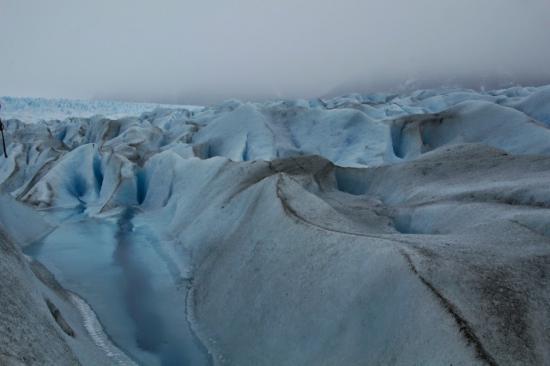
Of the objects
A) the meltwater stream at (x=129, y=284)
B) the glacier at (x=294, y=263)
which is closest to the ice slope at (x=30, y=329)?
the glacier at (x=294, y=263)

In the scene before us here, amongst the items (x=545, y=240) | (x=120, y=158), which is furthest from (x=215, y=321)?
(x=120, y=158)

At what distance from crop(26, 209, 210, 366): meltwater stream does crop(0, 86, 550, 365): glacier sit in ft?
0.09

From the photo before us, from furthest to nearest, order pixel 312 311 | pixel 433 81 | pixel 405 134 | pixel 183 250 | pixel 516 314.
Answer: pixel 433 81
pixel 405 134
pixel 183 250
pixel 312 311
pixel 516 314

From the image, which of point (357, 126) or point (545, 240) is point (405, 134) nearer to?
point (357, 126)

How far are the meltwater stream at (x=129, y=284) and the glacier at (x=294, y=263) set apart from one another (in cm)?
3

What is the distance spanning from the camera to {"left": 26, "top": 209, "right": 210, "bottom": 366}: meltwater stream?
184 inches

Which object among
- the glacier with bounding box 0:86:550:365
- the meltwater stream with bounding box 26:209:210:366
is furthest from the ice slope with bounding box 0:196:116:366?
the meltwater stream with bounding box 26:209:210:366

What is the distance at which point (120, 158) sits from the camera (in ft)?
40.9

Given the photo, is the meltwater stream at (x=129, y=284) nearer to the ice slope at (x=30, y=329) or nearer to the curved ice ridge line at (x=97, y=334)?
the curved ice ridge line at (x=97, y=334)

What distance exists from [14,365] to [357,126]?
44.4ft

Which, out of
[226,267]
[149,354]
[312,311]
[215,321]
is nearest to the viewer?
[312,311]

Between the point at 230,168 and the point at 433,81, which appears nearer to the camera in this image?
the point at 230,168

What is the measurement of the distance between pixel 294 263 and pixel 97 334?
88.9 inches

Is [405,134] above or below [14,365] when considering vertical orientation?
below
